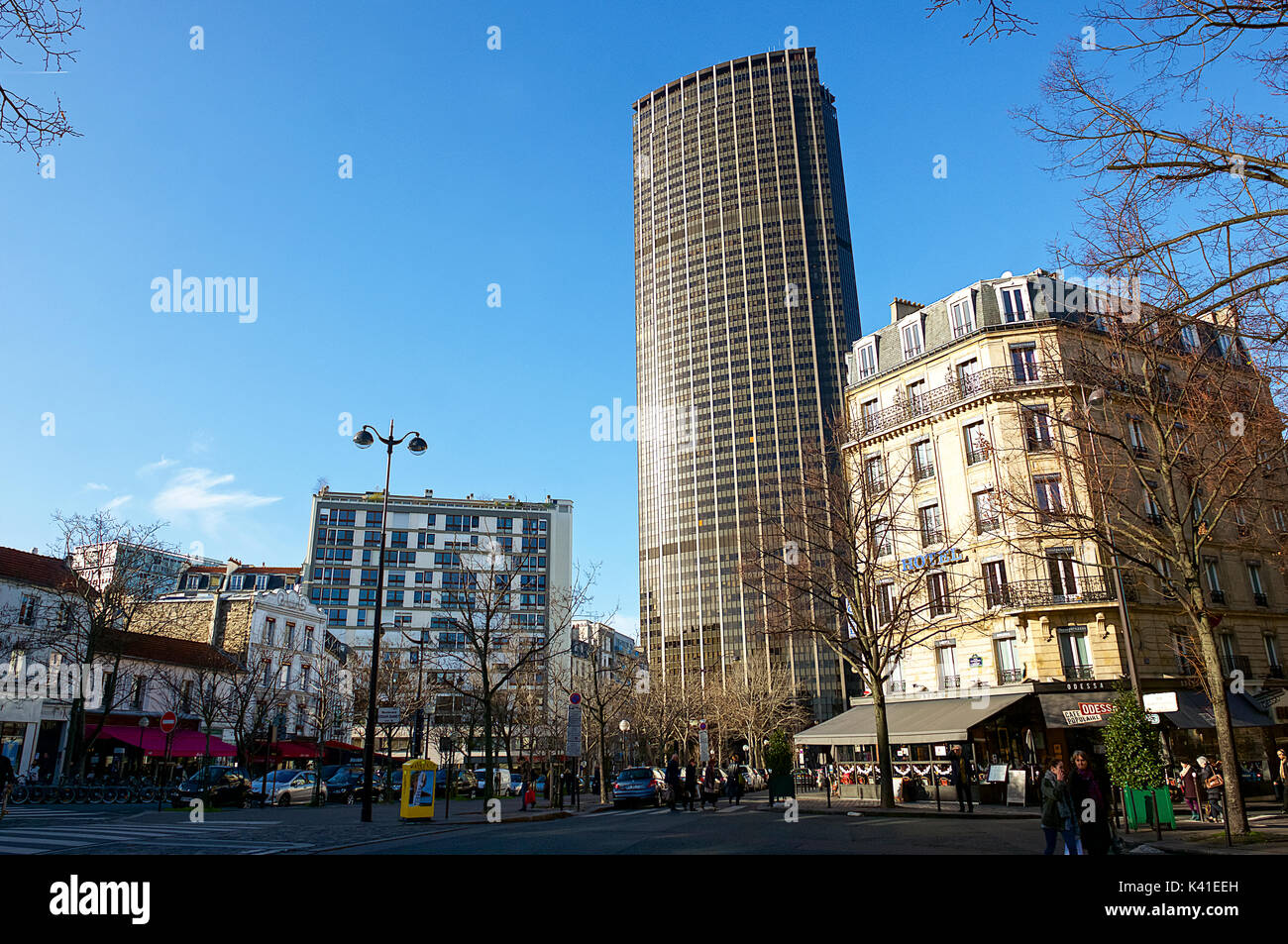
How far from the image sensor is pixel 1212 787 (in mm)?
21641

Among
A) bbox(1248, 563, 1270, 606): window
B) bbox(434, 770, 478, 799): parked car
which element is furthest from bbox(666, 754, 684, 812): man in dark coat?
bbox(1248, 563, 1270, 606): window

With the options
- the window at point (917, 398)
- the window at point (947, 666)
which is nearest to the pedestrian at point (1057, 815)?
the window at point (947, 666)

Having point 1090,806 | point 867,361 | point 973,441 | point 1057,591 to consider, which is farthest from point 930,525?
point 1090,806

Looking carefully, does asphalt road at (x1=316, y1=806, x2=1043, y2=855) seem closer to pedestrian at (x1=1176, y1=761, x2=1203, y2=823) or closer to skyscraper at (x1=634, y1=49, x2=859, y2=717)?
pedestrian at (x1=1176, y1=761, x2=1203, y2=823)

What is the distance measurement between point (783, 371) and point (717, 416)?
14.1 metres

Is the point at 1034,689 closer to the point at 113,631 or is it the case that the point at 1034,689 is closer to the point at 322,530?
the point at 113,631

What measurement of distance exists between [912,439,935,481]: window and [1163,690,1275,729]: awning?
1218 centimetres

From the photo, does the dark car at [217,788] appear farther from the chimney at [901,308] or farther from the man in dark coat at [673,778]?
the chimney at [901,308]

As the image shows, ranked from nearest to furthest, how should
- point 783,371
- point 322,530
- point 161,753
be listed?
point 161,753, point 322,530, point 783,371

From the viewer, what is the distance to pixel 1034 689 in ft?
91.2

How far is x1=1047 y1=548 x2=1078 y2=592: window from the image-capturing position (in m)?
28.8

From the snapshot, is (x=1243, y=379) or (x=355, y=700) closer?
(x=1243, y=379)

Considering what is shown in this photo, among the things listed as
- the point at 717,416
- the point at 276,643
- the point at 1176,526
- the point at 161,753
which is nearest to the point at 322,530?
the point at 276,643

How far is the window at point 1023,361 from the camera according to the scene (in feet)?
104
